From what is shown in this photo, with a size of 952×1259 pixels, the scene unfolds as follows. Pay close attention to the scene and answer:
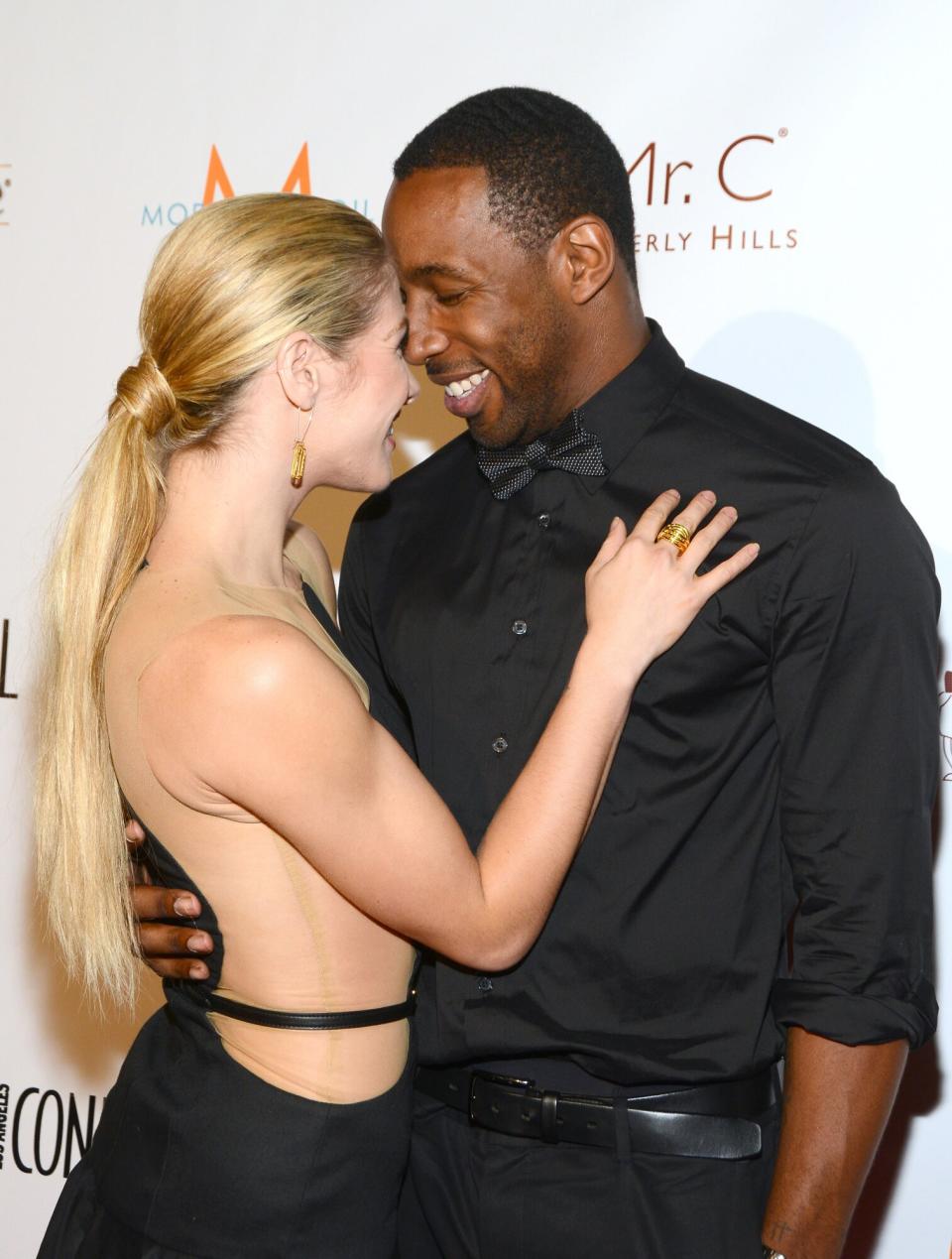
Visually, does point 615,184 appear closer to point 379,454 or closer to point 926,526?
point 379,454

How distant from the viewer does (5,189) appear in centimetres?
247

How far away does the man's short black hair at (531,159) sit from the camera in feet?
4.87

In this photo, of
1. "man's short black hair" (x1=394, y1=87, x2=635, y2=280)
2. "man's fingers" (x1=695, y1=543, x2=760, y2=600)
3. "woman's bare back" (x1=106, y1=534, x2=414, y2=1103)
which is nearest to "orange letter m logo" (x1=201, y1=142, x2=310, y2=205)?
"man's short black hair" (x1=394, y1=87, x2=635, y2=280)

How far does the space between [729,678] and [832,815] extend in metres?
0.17

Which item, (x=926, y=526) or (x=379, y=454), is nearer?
(x=379, y=454)

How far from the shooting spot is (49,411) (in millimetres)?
2455

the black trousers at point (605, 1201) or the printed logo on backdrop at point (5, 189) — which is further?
the printed logo on backdrop at point (5, 189)

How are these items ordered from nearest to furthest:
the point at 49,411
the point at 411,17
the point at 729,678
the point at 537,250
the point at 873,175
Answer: the point at 729,678 → the point at 537,250 → the point at 873,175 → the point at 411,17 → the point at 49,411

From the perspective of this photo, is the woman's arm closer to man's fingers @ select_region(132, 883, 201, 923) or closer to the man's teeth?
man's fingers @ select_region(132, 883, 201, 923)

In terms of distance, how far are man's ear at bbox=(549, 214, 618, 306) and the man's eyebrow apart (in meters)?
0.10

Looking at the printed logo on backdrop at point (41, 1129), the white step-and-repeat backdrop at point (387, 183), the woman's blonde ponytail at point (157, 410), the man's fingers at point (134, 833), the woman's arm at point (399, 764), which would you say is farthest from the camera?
the printed logo on backdrop at point (41, 1129)

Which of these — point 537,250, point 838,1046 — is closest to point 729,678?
point 838,1046

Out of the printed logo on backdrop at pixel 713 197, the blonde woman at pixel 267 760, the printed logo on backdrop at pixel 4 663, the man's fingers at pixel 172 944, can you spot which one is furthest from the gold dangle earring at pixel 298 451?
the printed logo on backdrop at pixel 4 663

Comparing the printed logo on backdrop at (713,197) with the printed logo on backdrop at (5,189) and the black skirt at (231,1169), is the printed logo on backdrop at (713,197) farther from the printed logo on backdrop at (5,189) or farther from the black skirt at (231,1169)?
the black skirt at (231,1169)
